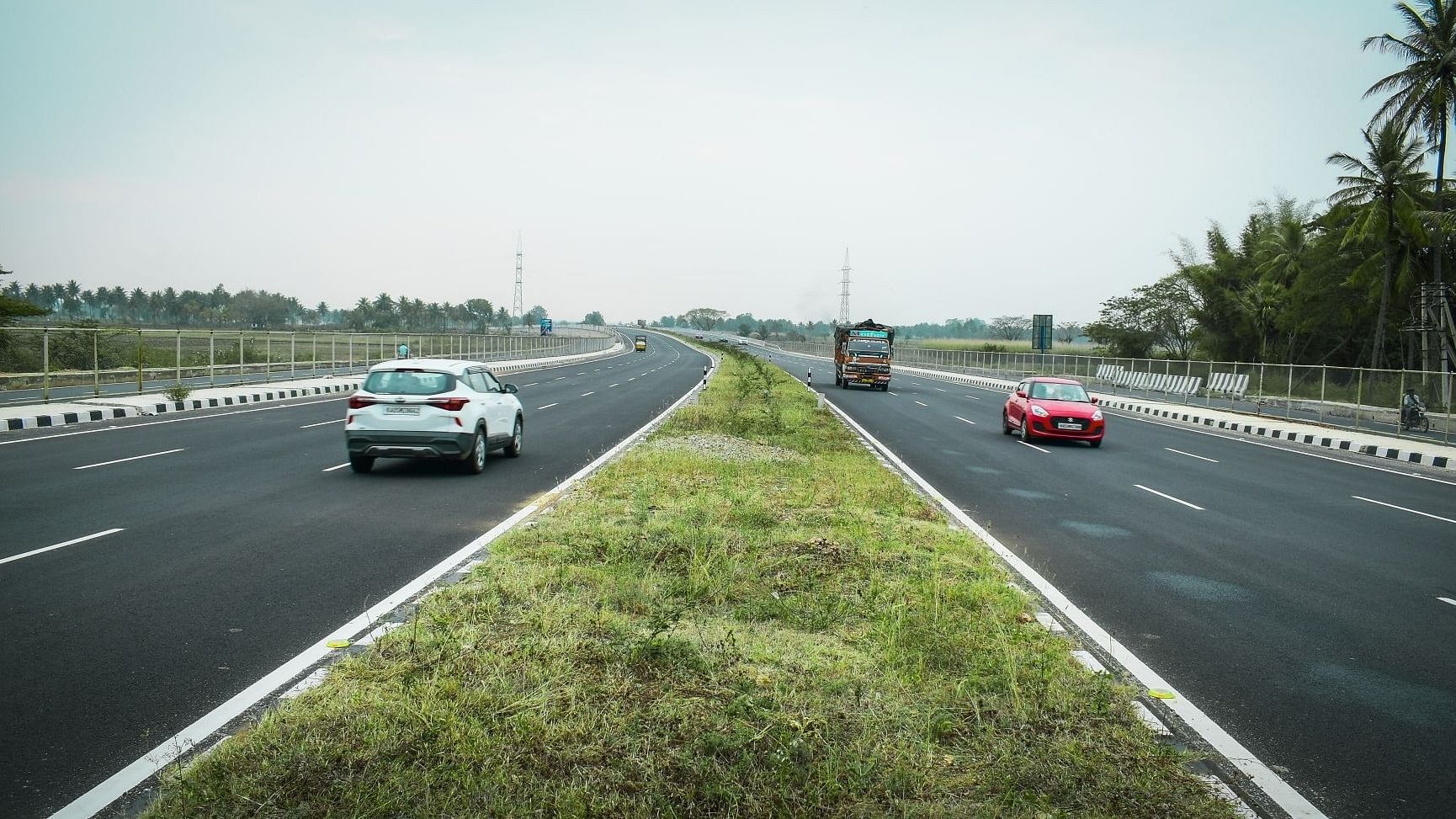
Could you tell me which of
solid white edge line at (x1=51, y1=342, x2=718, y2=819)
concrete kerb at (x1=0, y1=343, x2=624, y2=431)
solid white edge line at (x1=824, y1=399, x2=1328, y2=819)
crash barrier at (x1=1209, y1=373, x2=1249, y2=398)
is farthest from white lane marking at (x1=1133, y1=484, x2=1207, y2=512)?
crash barrier at (x1=1209, y1=373, x2=1249, y2=398)

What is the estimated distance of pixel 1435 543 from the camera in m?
11.0

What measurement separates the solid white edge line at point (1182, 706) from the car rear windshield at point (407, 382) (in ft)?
25.6

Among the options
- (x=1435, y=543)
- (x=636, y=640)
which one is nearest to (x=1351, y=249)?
(x=1435, y=543)

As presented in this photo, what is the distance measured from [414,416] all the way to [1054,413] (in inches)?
561

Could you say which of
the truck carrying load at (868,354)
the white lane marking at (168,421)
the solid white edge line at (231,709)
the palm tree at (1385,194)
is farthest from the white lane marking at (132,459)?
the palm tree at (1385,194)

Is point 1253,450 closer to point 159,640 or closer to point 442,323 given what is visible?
point 159,640

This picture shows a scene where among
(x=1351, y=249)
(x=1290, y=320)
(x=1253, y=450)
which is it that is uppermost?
(x=1351, y=249)

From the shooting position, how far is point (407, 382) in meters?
13.6

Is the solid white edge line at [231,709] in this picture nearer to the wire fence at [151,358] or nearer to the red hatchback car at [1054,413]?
the red hatchback car at [1054,413]

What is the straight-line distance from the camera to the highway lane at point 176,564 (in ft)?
15.3

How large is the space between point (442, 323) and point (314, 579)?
519 ft

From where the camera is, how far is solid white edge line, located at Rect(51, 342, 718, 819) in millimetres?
3812

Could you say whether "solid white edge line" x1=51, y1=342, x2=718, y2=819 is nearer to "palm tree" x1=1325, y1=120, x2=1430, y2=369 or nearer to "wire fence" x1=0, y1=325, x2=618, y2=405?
"wire fence" x1=0, y1=325, x2=618, y2=405

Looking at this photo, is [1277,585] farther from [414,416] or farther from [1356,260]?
[1356,260]
